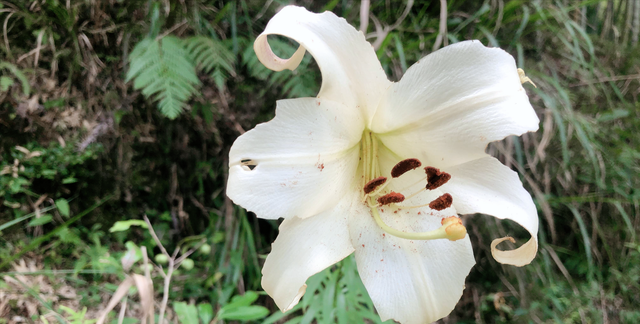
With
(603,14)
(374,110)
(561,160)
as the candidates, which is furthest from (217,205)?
(603,14)

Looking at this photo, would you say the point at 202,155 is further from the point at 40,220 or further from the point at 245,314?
the point at 245,314

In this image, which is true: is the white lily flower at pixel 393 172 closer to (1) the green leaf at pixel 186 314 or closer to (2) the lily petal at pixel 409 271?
(2) the lily petal at pixel 409 271

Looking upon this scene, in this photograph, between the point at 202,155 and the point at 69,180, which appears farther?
the point at 202,155

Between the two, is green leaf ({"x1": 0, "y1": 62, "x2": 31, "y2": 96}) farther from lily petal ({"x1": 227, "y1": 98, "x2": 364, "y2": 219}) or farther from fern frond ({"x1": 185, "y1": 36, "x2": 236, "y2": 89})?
lily petal ({"x1": 227, "y1": 98, "x2": 364, "y2": 219})

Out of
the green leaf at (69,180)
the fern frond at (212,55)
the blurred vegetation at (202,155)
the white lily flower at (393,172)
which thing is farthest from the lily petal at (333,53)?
the green leaf at (69,180)

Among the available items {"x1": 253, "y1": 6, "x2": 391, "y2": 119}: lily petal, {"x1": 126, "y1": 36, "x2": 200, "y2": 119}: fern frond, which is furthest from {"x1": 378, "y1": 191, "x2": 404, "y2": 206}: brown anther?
{"x1": 126, "y1": 36, "x2": 200, "y2": 119}: fern frond

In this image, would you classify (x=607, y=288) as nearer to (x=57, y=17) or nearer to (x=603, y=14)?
(x=603, y=14)

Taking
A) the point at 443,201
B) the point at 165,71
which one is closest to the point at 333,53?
the point at 443,201
